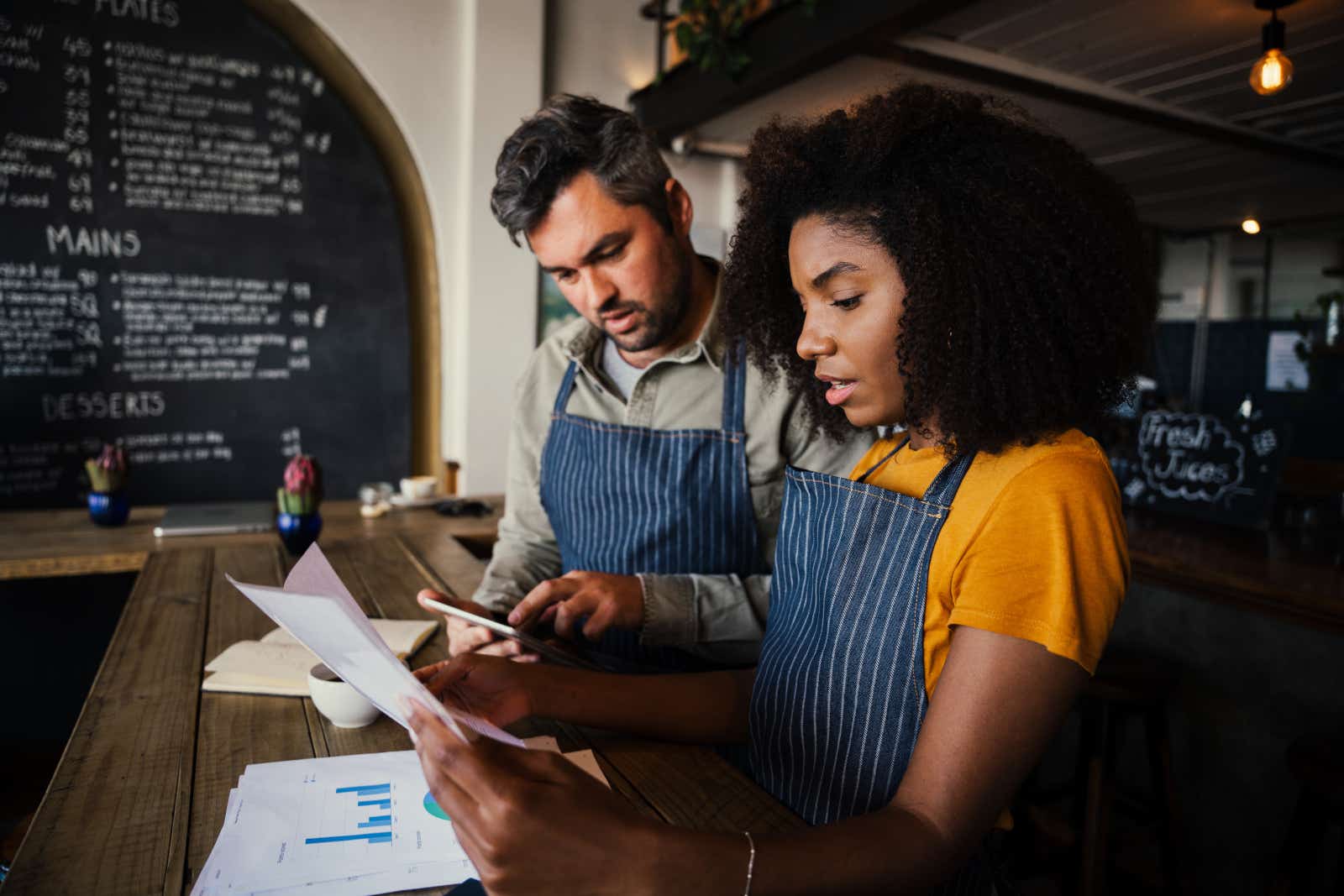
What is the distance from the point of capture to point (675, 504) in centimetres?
157

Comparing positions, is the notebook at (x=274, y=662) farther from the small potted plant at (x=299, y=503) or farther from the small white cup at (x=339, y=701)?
the small potted plant at (x=299, y=503)

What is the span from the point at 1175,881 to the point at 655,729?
1.89 metres

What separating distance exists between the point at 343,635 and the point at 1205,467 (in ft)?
9.56

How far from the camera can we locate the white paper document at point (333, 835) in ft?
2.62

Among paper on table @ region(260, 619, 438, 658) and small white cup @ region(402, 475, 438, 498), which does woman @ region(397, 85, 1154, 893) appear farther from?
small white cup @ region(402, 475, 438, 498)

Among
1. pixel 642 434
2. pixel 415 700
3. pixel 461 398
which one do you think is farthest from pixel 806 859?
pixel 461 398

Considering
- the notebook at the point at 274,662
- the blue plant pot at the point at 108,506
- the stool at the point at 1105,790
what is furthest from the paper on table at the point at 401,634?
the stool at the point at 1105,790

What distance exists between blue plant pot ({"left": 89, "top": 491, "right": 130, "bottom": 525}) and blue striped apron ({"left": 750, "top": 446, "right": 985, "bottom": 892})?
206 centimetres

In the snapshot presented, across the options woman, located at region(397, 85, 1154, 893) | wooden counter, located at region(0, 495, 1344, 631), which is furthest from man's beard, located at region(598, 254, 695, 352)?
wooden counter, located at region(0, 495, 1344, 631)

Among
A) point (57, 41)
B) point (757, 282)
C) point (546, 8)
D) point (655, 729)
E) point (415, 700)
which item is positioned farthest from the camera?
point (546, 8)

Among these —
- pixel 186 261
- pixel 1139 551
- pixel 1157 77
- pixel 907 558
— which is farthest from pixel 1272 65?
pixel 186 261

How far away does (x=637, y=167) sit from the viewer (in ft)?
5.20

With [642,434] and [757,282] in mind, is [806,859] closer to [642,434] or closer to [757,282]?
[757,282]

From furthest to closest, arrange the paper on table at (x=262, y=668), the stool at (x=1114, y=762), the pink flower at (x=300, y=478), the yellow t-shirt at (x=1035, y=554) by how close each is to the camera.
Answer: the stool at (x=1114, y=762), the pink flower at (x=300, y=478), the paper on table at (x=262, y=668), the yellow t-shirt at (x=1035, y=554)
